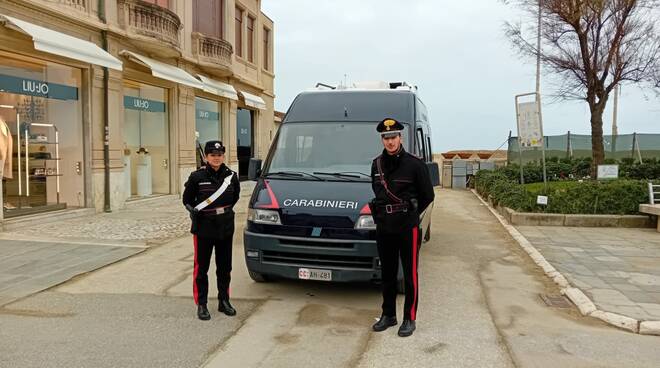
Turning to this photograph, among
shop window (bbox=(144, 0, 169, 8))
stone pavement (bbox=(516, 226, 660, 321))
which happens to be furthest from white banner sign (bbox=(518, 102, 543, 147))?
shop window (bbox=(144, 0, 169, 8))

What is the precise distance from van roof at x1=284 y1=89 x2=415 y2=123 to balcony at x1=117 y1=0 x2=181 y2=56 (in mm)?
8252

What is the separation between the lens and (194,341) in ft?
14.8

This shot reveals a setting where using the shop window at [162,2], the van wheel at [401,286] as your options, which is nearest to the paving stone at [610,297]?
the van wheel at [401,286]

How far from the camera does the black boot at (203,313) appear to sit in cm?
506

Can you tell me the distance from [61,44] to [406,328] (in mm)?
9158

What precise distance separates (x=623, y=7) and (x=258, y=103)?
44.9 feet

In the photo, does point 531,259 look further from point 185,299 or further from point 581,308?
point 185,299

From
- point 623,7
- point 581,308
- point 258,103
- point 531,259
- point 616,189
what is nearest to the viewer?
point 581,308

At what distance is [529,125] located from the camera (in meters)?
14.0

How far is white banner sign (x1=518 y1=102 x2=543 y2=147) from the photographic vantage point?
45.2 ft

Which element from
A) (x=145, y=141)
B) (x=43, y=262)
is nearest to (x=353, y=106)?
(x=43, y=262)

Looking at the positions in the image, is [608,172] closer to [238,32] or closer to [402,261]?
[402,261]

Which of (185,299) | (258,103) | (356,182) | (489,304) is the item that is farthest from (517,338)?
(258,103)

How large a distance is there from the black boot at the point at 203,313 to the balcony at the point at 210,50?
1344 cm
